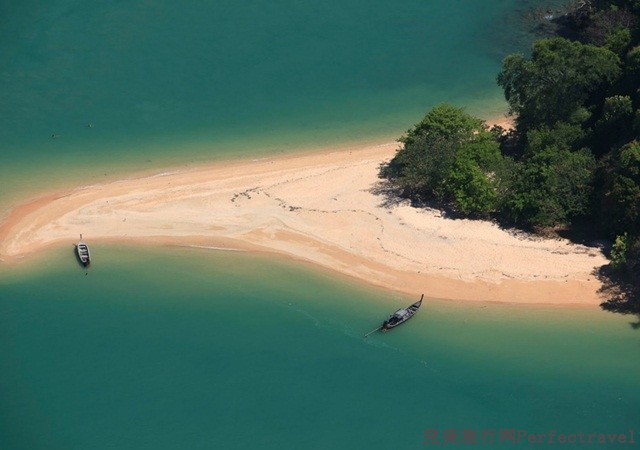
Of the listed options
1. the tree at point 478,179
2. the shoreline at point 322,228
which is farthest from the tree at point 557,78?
the shoreline at point 322,228

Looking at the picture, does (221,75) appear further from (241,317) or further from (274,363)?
(274,363)

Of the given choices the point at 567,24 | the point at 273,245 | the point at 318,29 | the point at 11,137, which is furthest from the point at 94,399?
the point at 567,24

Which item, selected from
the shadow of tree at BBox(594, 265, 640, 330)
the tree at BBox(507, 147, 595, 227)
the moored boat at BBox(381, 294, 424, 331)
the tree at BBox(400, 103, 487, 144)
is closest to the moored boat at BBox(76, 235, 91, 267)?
the moored boat at BBox(381, 294, 424, 331)

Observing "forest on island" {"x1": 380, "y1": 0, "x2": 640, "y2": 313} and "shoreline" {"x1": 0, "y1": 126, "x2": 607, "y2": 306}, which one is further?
"shoreline" {"x1": 0, "y1": 126, "x2": 607, "y2": 306}

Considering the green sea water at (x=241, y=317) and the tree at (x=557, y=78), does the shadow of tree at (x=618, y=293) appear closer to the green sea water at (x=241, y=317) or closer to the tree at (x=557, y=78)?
the green sea water at (x=241, y=317)

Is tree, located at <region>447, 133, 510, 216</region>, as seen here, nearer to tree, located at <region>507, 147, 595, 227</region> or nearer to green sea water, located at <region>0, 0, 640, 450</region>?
tree, located at <region>507, 147, 595, 227</region>

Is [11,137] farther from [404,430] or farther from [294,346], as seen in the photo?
[404,430]

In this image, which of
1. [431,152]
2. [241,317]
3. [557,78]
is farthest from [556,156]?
[241,317]
